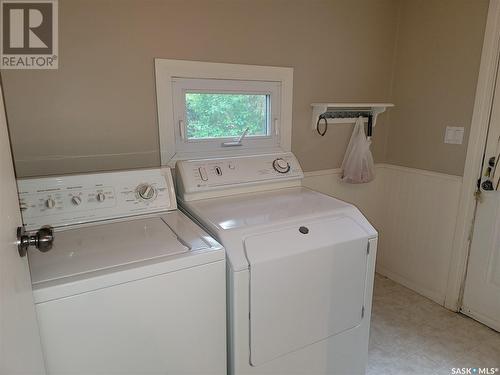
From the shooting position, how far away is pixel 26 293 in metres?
0.86

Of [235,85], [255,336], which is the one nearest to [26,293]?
[255,336]

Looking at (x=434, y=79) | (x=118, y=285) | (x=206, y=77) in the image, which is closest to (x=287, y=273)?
(x=118, y=285)

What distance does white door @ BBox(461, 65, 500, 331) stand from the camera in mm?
2041

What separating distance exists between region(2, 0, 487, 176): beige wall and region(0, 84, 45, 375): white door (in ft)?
2.53

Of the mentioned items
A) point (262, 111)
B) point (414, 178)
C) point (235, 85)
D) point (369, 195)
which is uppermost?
point (235, 85)

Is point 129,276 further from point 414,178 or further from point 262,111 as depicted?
point 414,178

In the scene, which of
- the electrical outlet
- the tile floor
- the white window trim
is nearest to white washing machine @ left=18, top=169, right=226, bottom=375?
the white window trim

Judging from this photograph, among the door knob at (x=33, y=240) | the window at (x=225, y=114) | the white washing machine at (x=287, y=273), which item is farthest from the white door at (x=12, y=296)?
the window at (x=225, y=114)

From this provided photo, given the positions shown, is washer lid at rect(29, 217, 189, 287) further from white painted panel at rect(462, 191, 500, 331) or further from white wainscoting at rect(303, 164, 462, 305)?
white painted panel at rect(462, 191, 500, 331)

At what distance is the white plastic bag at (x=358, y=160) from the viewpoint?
2408 mm

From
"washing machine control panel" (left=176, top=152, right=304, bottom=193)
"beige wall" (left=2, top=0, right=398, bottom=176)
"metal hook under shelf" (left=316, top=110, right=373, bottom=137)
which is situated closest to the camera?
"beige wall" (left=2, top=0, right=398, bottom=176)

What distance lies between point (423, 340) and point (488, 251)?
2.29ft

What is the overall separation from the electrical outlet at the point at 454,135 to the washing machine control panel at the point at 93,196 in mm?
1831

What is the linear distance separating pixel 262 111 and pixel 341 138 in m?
0.67
